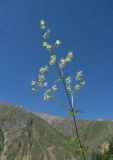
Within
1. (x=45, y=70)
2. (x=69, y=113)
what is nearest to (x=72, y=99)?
(x=69, y=113)

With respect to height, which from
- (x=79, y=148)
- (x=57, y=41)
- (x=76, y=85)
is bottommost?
(x=79, y=148)

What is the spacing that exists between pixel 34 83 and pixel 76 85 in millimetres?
1072

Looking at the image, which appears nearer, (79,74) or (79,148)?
(79,148)

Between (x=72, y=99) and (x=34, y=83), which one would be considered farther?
(x=34, y=83)

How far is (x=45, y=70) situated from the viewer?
29.2ft

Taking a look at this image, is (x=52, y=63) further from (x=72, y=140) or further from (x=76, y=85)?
(x=72, y=140)

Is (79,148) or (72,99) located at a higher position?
(72,99)

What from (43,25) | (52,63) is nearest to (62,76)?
(52,63)

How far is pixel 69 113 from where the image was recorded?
8.88 meters

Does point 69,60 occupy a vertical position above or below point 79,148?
above

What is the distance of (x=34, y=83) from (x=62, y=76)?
795 mm

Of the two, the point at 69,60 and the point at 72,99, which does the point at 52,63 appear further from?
the point at 72,99

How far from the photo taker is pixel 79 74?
9.15 m

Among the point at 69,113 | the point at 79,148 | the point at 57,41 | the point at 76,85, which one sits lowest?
the point at 79,148
